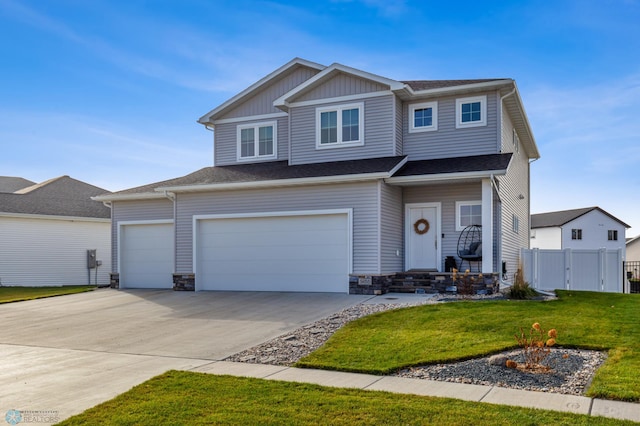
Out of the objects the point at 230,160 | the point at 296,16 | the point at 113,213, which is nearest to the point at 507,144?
the point at 296,16

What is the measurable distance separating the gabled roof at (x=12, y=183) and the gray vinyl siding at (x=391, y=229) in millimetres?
26093

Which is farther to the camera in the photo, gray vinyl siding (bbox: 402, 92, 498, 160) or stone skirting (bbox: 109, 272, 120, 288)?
stone skirting (bbox: 109, 272, 120, 288)

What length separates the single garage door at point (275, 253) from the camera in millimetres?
15102

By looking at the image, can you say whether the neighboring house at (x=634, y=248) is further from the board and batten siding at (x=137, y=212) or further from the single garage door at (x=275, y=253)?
the board and batten siding at (x=137, y=212)

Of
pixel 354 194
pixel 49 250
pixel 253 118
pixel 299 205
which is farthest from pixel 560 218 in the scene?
pixel 49 250

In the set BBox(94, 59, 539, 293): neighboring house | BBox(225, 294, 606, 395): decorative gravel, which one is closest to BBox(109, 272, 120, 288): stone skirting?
BBox(94, 59, 539, 293): neighboring house

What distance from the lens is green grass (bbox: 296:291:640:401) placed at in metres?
6.87

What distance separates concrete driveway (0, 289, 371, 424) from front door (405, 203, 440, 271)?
2.96 meters

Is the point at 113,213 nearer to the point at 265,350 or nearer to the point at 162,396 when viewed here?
the point at 265,350

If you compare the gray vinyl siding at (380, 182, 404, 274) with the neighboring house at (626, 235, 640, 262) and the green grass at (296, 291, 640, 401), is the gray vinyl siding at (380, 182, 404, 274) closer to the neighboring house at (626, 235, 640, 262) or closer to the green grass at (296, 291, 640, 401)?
the green grass at (296, 291, 640, 401)

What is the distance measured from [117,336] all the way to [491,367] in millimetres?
6581

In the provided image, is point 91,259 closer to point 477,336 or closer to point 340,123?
point 340,123

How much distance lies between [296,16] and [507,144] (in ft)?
26.0

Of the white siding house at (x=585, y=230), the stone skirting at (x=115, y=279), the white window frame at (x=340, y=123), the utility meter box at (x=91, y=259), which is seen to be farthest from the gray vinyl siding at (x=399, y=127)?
the white siding house at (x=585, y=230)
